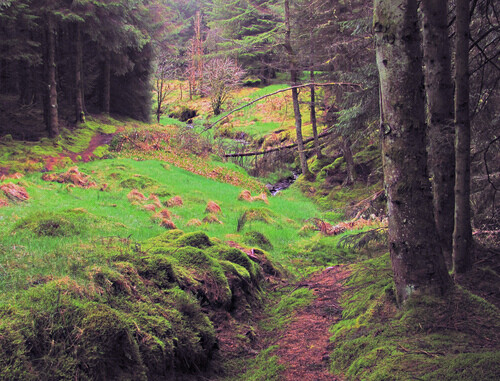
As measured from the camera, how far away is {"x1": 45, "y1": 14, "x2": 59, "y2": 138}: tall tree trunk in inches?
683

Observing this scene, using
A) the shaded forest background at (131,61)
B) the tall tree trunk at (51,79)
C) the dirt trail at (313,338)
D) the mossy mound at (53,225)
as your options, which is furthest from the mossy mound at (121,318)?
the tall tree trunk at (51,79)

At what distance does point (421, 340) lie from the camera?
10.00 feet

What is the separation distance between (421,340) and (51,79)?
19168 mm

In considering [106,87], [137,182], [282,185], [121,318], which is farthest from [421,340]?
[106,87]

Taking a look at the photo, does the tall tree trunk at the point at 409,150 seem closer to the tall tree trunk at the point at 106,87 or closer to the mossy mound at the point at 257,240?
the mossy mound at the point at 257,240

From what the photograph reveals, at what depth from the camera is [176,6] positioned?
257 ft

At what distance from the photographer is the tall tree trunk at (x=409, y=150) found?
3516mm

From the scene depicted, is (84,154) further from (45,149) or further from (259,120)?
(259,120)

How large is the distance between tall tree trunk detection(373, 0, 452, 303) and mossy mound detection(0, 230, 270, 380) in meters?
2.08

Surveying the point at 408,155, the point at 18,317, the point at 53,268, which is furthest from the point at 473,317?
the point at 53,268

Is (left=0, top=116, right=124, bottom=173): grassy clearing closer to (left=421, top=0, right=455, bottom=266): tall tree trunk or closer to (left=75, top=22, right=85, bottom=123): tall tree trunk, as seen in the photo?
(left=75, top=22, right=85, bottom=123): tall tree trunk

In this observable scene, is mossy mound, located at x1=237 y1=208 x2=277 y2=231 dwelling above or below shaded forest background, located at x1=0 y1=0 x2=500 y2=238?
below

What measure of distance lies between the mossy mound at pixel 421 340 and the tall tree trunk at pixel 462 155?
969 mm

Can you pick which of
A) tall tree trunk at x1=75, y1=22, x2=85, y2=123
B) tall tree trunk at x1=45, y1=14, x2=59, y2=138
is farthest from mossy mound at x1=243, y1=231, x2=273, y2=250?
tall tree trunk at x1=75, y1=22, x2=85, y2=123
